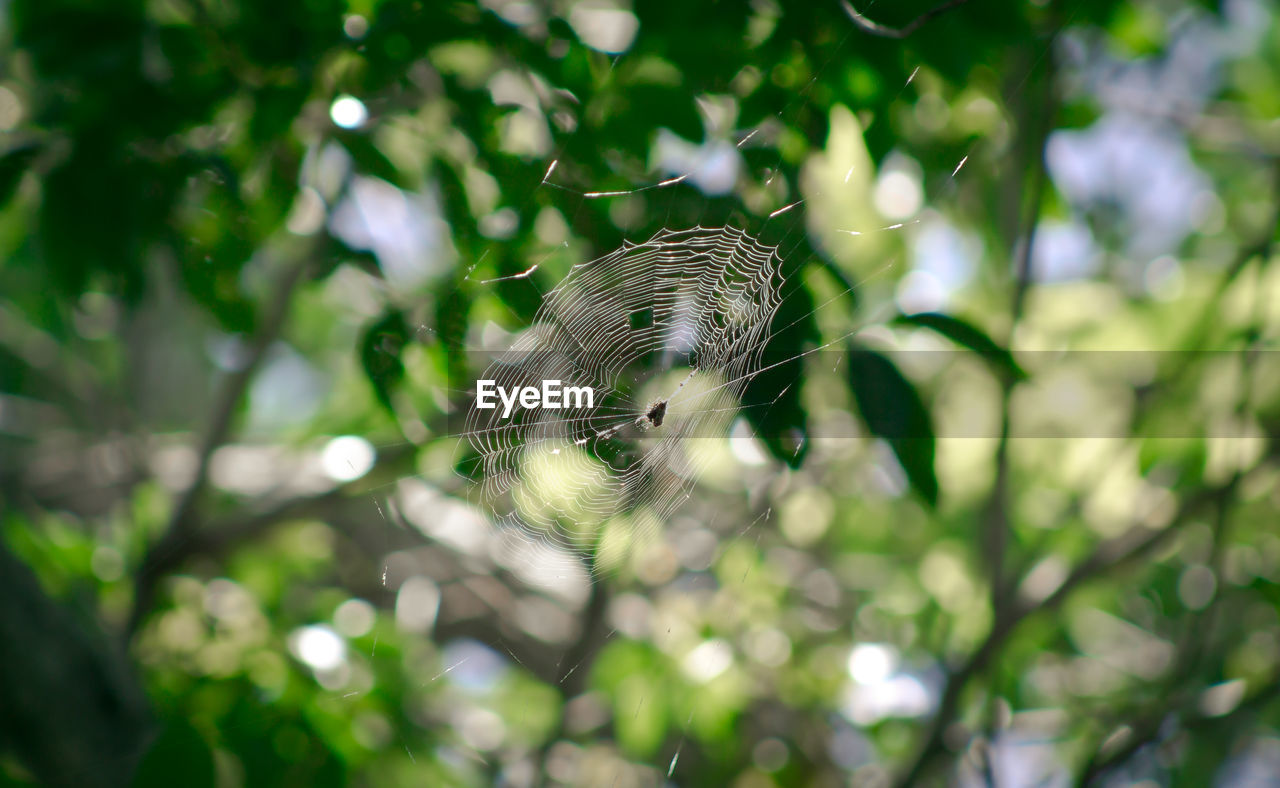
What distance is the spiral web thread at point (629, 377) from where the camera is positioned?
2.92 feet

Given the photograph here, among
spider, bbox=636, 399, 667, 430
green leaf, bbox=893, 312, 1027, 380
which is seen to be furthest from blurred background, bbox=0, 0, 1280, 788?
spider, bbox=636, 399, 667, 430

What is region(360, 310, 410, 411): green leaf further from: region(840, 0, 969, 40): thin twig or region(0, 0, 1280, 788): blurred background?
region(840, 0, 969, 40): thin twig

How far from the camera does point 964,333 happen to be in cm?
65

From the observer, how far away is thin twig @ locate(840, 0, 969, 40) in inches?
27.0

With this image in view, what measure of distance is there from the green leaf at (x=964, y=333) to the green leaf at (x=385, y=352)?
1.83ft

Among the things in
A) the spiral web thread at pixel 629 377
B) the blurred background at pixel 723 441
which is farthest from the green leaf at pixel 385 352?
the spiral web thread at pixel 629 377

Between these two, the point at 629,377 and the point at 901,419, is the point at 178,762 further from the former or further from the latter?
the point at 901,419

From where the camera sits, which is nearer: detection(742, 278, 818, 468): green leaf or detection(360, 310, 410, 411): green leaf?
detection(742, 278, 818, 468): green leaf

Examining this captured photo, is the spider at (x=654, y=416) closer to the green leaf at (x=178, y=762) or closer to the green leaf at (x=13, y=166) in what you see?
the green leaf at (x=178, y=762)

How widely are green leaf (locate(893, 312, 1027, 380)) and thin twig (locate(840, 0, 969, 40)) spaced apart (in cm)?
26

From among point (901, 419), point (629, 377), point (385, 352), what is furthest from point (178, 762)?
point (901, 419)

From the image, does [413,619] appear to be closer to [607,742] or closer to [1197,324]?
[607,742]

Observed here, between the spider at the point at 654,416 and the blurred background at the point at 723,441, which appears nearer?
the blurred background at the point at 723,441

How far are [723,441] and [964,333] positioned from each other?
0.41 meters
